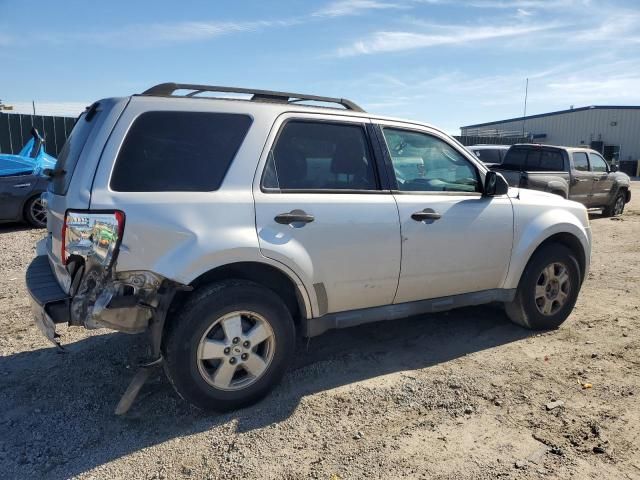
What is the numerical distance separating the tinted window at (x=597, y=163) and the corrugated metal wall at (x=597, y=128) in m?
29.0

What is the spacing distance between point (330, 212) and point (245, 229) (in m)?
0.64

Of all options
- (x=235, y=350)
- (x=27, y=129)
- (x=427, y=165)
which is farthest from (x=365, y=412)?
(x=27, y=129)

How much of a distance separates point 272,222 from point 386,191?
3.29 ft

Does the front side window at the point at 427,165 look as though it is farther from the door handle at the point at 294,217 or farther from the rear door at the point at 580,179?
the rear door at the point at 580,179

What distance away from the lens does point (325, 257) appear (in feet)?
11.7

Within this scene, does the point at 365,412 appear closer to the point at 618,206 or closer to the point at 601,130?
the point at 618,206

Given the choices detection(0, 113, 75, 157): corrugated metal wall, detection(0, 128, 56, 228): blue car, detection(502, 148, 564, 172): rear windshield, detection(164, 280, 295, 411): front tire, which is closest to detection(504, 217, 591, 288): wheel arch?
detection(164, 280, 295, 411): front tire

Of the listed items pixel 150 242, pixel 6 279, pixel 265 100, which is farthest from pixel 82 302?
pixel 6 279

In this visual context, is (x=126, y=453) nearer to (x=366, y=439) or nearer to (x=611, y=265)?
(x=366, y=439)

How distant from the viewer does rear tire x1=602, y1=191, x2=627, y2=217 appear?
47.2 ft

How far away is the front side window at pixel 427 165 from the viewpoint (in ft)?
13.3

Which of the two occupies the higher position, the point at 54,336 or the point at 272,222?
the point at 272,222

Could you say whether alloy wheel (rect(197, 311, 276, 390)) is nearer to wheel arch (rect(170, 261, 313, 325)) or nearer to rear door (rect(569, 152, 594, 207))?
wheel arch (rect(170, 261, 313, 325))

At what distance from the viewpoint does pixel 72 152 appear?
11.1 feet
